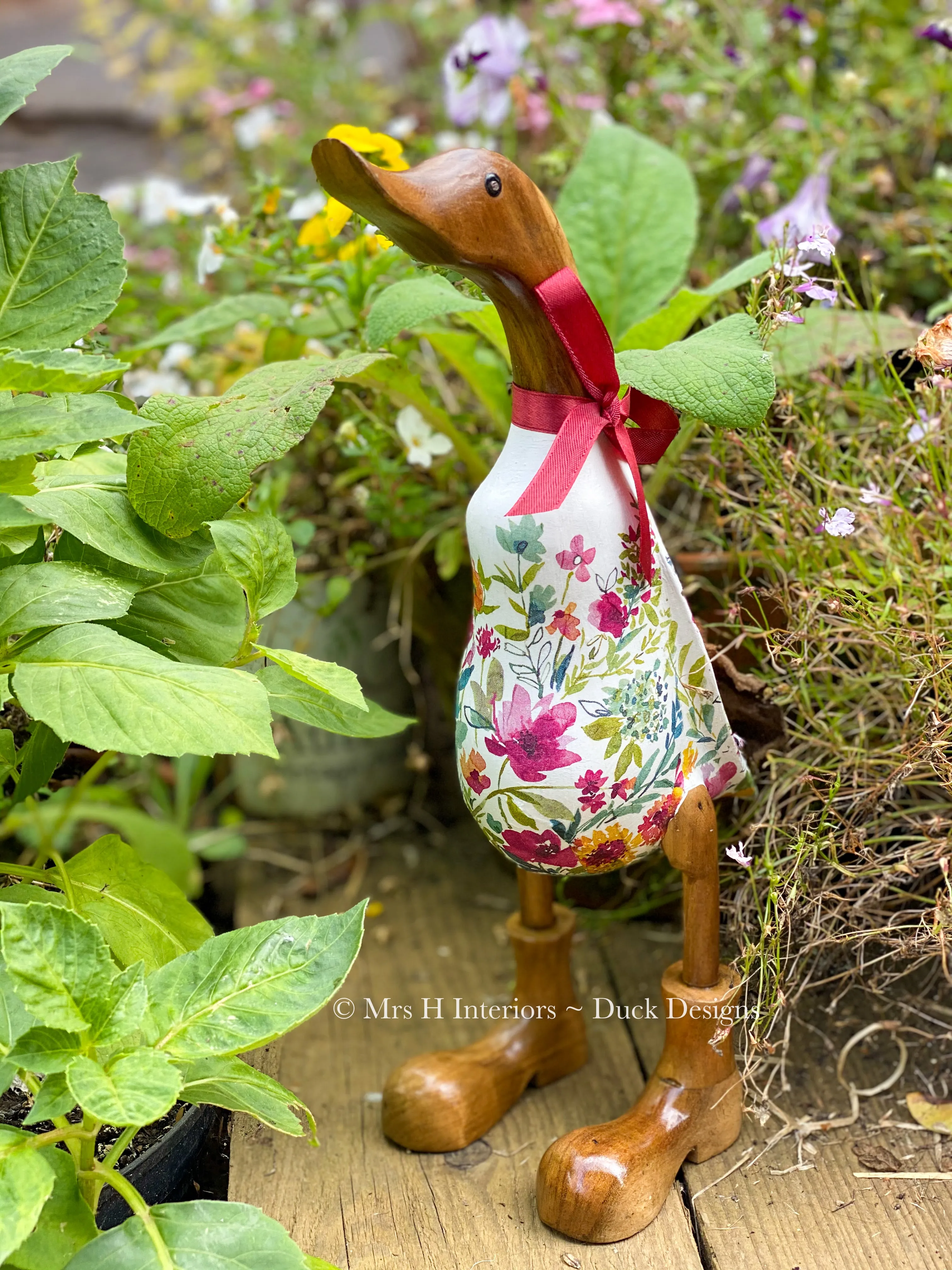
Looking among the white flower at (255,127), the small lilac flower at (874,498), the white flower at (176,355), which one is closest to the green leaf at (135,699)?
the small lilac flower at (874,498)

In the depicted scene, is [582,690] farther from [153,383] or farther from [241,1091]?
[153,383]

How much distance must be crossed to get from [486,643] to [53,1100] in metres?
→ 0.33

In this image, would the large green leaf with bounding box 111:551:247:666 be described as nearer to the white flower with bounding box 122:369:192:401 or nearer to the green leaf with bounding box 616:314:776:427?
the green leaf with bounding box 616:314:776:427

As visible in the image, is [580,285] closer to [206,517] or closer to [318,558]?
[206,517]

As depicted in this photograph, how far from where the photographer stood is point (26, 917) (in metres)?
0.53

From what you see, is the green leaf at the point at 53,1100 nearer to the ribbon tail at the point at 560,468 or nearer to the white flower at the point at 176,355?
the ribbon tail at the point at 560,468

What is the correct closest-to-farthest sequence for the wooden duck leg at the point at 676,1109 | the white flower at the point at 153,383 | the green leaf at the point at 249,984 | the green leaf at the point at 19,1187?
the green leaf at the point at 19,1187
the green leaf at the point at 249,984
the wooden duck leg at the point at 676,1109
the white flower at the point at 153,383

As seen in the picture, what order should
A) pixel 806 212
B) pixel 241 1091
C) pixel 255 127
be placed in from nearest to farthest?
pixel 241 1091
pixel 806 212
pixel 255 127

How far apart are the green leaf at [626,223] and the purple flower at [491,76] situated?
249mm

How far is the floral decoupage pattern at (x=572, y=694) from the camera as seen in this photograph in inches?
25.3

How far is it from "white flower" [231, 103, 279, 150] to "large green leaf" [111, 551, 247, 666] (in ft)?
2.91

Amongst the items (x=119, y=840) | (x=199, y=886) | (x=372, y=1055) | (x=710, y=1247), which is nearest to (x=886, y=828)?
(x=710, y=1247)

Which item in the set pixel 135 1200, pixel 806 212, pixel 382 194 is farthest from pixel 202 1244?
pixel 806 212

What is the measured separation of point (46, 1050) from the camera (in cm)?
54
